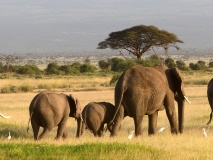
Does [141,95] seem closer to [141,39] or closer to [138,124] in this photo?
[138,124]

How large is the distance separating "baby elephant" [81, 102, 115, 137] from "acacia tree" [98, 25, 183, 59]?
50.2 m

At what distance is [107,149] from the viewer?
38.3ft

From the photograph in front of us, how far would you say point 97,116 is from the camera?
52.1 feet

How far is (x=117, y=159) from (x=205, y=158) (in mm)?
1694

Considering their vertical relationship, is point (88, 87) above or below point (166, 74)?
below

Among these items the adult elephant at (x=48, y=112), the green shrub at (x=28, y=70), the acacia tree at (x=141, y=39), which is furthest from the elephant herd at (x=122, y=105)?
the green shrub at (x=28, y=70)

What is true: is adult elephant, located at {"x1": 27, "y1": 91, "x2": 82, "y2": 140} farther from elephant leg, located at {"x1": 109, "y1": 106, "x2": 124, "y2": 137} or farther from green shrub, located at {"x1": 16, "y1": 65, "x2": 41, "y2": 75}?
green shrub, located at {"x1": 16, "y1": 65, "x2": 41, "y2": 75}

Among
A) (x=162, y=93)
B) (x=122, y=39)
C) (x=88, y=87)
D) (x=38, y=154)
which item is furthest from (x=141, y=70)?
(x=122, y=39)

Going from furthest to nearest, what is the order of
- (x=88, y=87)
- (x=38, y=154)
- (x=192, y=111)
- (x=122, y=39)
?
1. (x=122, y=39)
2. (x=88, y=87)
3. (x=192, y=111)
4. (x=38, y=154)

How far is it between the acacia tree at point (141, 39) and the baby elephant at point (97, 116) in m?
50.2

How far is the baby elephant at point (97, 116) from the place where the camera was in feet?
52.1

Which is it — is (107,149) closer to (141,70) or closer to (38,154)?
(38,154)

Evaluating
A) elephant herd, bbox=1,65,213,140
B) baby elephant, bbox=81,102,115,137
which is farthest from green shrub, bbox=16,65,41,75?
elephant herd, bbox=1,65,213,140

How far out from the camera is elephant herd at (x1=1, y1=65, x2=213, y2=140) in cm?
1431
